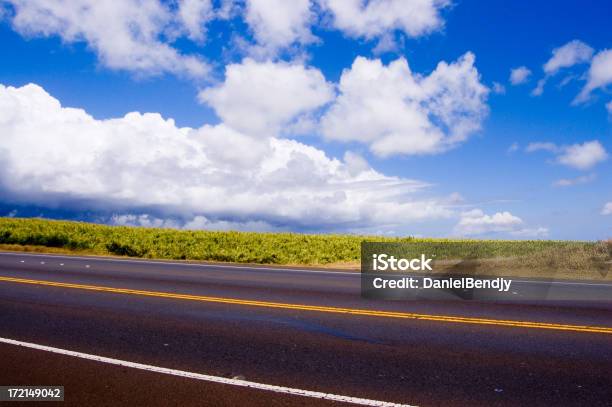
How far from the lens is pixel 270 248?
91.7 feet

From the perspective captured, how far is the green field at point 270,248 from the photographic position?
65.1 ft

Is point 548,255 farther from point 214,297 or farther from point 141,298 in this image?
point 141,298

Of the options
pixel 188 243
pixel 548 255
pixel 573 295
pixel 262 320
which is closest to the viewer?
pixel 262 320

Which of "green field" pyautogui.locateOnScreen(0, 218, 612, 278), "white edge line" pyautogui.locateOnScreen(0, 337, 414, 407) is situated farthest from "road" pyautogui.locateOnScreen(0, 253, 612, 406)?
"green field" pyautogui.locateOnScreen(0, 218, 612, 278)

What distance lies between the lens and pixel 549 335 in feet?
23.9

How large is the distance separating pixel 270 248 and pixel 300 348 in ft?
71.1

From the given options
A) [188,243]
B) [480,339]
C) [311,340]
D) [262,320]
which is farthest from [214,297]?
[188,243]

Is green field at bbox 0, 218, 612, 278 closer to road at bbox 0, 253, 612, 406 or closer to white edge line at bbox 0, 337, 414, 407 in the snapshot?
road at bbox 0, 253, 612, 406

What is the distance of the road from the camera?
16.0 feet

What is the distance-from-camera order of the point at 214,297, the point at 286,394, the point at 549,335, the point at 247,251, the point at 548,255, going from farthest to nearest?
the point at 247,251 → the point at 548,255 → the point at 214,297 → the point at 549,335 → the point at 286,394

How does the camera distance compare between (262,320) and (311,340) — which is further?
(262,320)

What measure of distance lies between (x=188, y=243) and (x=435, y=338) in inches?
991

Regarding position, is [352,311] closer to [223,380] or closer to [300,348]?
[300,348]

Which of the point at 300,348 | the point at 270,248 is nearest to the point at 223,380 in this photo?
the point at 300,348
